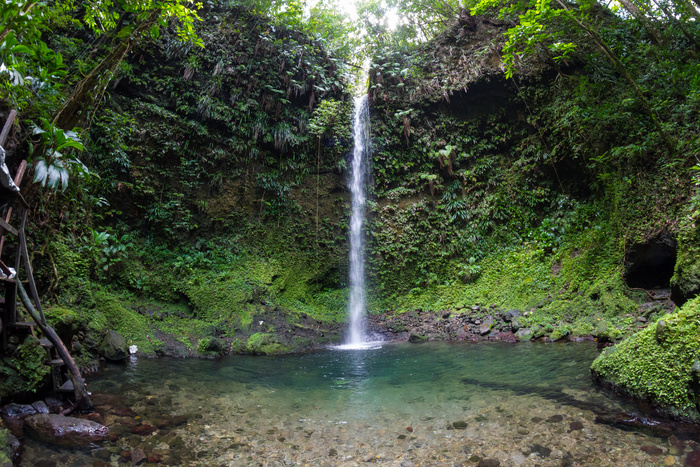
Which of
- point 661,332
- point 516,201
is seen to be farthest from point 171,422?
point 516,201

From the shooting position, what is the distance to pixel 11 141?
4.31m

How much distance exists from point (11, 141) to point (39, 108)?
0.77 m

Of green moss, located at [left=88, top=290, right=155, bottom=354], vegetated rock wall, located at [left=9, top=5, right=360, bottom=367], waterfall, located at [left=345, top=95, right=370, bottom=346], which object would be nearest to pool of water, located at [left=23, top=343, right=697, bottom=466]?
green moss, located at [left=88, top=290, right=155, bottom=354]

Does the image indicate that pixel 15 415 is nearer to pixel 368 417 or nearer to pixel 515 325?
pixel 368 417

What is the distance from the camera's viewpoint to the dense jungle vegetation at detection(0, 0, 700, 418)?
679cm

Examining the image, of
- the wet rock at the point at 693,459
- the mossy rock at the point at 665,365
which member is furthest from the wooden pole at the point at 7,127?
the mossy rock at the point at 665,365

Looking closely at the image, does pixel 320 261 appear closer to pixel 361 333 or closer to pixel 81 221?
pixel 361 333

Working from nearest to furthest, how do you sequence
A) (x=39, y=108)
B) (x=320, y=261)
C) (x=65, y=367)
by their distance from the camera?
(x=65, y=367) → (x=39, y=108) → (x=320, y=261)

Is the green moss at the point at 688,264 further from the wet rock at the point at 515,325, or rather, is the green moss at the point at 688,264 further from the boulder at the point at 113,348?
the boulder at the point at 113,348

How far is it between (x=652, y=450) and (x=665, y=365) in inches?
39.9

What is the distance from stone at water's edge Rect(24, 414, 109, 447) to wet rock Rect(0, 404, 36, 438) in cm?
6

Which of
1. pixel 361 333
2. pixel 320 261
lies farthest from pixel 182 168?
pixel 361 333

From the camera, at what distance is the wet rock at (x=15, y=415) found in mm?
2867

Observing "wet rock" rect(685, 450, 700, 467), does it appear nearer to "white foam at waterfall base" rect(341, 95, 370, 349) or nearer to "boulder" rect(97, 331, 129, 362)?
"boulder" rect(97, 331, 129, 362)
